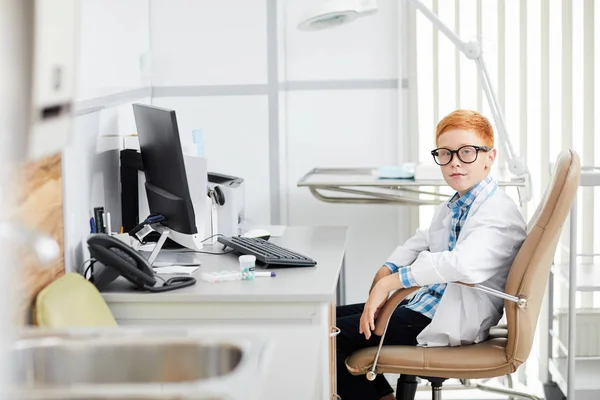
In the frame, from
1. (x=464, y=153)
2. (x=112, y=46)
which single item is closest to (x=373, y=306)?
(x=464, y=153)

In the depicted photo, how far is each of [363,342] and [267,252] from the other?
1.31 feet

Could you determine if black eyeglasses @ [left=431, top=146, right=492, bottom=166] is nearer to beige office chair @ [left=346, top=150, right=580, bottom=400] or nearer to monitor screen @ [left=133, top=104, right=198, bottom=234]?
beige office chair @ [left=346, top=150, right=580, bottom=400]

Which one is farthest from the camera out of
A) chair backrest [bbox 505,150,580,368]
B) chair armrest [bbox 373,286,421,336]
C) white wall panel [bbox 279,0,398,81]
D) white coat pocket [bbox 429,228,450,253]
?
white wall panel [bbox 279,0,398,81]

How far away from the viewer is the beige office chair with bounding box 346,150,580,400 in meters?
2.23

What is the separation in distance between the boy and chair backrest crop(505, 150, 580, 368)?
0.31 feet

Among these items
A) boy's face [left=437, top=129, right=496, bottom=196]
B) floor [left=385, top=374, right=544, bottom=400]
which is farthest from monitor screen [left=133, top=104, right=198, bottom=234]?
floor [left=385, top=374, right=544, bottom=400]

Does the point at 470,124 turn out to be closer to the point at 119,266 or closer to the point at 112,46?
the point at 119,266

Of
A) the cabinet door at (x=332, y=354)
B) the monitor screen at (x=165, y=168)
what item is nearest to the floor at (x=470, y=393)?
the cabinet door at (x=332, y=354)

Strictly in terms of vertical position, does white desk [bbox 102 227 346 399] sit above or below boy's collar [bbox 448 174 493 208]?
below

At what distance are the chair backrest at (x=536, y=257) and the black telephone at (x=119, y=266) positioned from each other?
2.81ft

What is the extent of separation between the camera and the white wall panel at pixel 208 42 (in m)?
3.52

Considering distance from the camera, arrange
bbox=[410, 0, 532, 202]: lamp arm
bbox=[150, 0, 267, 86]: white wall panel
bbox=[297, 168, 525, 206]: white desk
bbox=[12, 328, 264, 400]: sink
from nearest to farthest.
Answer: bbox=[12, 328, 264, 400]: sink
bbox=[410, 0, 532, 202]: lamp arm
bbox=[297, 168, 525, 206]: white desk
bbox=[150, 0, 267, 86]: white wall panel

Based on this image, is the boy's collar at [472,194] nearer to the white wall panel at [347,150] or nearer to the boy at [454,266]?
the boy at [454,266]

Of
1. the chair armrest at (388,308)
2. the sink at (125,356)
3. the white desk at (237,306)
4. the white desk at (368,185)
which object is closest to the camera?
the sink at (125,356)
